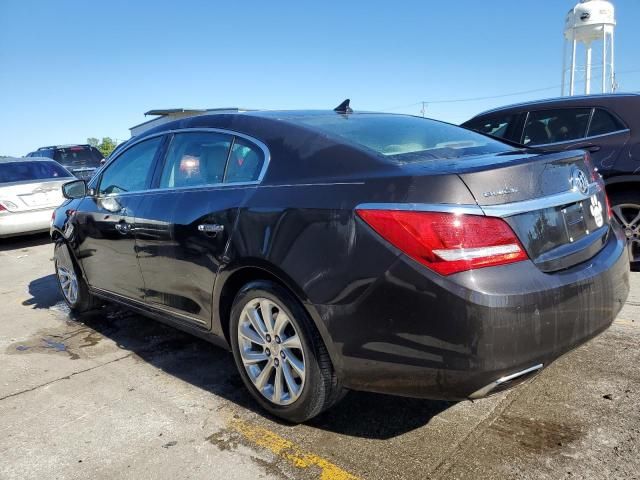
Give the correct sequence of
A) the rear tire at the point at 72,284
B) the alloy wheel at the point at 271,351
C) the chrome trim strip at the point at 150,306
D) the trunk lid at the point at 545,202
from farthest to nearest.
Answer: the rear tire at the point at 72,284 < the chrome trim strip at the point at 150,306 < the alloy wheel at the point at 271,351 < the trunk lid at the point at 545,202

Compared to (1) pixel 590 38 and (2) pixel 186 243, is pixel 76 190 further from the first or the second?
(1) pixel 590 38

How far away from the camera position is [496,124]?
6160 mm

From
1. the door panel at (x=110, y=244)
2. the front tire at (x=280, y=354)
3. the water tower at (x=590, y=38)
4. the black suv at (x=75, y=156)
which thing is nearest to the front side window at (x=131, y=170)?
the door panel at (x=110, y=244)

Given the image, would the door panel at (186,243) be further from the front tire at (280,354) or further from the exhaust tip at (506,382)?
the exhaust tip at (506,382)

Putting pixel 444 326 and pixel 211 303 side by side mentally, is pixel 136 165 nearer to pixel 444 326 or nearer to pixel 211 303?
pixel 211 303

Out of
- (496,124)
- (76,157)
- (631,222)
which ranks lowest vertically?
(631,222)

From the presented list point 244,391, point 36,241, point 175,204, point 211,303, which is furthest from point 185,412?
point 36,241

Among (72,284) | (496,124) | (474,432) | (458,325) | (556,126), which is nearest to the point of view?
(458,325)

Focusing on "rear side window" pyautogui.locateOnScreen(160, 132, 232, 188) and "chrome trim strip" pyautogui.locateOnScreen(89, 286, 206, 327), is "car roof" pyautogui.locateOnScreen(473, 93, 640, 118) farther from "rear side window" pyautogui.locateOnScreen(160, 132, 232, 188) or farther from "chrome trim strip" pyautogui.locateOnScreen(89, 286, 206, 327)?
"chrome trim strip" pyautogui.locateOnScreen(89, 286, 206, 327)

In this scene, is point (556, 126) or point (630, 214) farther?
point (556, 126)

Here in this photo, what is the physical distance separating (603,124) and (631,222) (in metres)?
1.00

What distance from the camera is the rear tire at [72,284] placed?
4.85m

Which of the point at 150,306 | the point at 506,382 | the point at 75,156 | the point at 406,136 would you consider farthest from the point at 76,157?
the point at 506,382

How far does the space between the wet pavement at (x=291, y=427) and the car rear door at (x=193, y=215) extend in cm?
53
